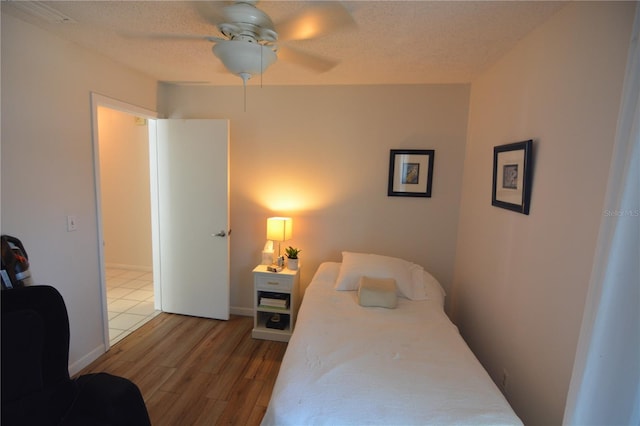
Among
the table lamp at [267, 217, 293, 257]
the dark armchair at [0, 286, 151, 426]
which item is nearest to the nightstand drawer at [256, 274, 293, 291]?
the table lamp at [267, 217, 293, 257]

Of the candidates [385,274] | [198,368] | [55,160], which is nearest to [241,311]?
[198,368]

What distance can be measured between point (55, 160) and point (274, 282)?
1.84m

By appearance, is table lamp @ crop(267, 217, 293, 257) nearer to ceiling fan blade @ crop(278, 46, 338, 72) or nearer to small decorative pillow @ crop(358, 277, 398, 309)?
small decorative pillow @ crop(358, 277, 398, 309)

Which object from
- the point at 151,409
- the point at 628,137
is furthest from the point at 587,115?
the point at 151,409

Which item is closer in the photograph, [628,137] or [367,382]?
[628,137]

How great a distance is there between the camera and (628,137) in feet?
2.79

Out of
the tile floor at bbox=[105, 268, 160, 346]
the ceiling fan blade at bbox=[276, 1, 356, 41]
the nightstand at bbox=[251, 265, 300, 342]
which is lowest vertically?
the tile floor at bbox=[105, 268, 160, 346]

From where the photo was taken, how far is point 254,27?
1.51m

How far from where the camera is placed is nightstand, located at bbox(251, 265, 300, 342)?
8.73 feet

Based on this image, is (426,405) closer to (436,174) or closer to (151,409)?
(151,409)

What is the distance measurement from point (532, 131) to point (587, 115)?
0.39 metres

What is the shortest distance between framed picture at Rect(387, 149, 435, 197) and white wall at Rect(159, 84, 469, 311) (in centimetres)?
6

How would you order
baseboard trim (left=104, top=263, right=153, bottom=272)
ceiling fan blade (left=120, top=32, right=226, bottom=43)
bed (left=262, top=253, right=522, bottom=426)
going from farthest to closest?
baseboard trim (left=104, top=263, right=153, bottom=272) < ceiling fan blade (left=120, top=32, right=226, bottom=43) < bed (left=262, top=253, right=522, bottom=426)

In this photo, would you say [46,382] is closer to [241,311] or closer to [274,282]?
[274,282]
